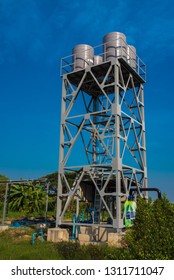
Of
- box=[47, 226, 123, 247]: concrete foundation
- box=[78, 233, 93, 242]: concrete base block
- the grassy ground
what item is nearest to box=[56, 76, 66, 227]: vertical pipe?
box=[47, 226, 123, 247]: concrete foundation

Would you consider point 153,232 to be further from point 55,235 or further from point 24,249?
point 55,235

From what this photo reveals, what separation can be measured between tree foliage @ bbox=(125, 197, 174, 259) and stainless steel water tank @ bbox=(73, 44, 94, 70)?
1503cm

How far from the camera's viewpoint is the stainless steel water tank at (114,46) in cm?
2148

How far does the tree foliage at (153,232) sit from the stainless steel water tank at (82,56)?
15.0 metres

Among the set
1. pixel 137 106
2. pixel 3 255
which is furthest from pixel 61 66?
pixel 3 255

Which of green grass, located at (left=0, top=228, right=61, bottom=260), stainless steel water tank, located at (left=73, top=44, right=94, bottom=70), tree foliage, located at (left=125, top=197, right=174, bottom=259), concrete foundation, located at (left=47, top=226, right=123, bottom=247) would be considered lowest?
green grass, located at (left=0, top=228, right=61, bottom=260)

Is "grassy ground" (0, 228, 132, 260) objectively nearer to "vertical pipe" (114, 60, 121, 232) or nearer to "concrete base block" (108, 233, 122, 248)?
"concrete base block" (108, 233, 122, 248)

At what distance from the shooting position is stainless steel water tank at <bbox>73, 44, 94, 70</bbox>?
2280 cm

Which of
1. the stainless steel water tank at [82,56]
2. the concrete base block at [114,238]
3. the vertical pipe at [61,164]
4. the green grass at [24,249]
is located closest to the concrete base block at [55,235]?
the green grass at [24,249]

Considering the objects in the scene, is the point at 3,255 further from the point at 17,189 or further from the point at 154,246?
the point at 17,189

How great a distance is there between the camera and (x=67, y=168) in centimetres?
2091

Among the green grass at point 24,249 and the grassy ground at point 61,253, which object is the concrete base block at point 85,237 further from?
the grassy ground at point 61,253

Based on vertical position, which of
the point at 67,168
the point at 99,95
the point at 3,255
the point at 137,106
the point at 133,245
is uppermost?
the point at 99,95

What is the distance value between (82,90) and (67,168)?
24.8 feet
